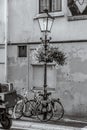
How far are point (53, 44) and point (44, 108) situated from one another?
2.92 m

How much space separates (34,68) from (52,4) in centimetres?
271

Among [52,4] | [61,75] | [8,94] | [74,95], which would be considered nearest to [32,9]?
[52,4]

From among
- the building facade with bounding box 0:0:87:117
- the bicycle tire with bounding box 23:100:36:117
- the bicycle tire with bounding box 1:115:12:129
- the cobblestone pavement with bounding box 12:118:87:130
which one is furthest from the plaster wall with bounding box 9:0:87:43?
the bicycle tire with bounding box 1:115:12:129

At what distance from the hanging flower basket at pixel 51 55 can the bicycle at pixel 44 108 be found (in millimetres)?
1220

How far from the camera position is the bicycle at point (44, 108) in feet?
43.5

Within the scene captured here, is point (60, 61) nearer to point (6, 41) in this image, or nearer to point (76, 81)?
point (76, 81)

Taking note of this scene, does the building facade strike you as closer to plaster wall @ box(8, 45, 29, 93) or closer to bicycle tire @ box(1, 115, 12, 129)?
plaster wall @ box(8, 45, 29, 93)

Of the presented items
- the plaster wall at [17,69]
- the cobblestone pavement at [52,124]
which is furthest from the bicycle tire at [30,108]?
the plaster wall at [17,69]

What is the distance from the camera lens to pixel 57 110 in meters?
13.6

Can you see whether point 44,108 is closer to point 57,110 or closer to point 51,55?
point 57,110

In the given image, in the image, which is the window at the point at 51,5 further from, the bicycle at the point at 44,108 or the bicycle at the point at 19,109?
the bicycle at the point at 19,109

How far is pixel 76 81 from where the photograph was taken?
14547 mm

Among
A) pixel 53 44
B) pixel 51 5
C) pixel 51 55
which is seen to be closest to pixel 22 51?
pixel 53 44

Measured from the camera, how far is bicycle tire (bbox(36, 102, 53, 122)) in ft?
43.3
